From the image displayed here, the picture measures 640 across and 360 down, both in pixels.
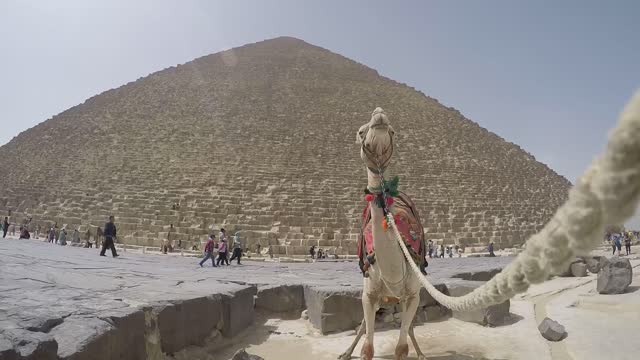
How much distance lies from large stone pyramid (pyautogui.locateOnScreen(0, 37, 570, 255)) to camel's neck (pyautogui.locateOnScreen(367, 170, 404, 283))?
16759 millimetres

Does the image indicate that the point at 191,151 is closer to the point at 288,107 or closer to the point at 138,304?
the point at 288,107

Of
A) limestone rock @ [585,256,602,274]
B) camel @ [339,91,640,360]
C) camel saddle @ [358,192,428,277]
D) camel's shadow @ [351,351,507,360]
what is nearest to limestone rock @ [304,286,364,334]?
camel's shadow @ [351,351,507,360]

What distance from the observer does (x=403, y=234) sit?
306cm

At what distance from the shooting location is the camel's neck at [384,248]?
106 inches

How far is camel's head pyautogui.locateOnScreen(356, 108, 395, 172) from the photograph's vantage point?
2.64 metres

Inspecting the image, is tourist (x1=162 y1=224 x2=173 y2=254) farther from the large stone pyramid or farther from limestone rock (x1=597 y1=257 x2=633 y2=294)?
limestone rock (x1=597 y1=257 x2=633 y2=294)

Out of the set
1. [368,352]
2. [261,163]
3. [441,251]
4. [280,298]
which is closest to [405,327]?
[368,352]

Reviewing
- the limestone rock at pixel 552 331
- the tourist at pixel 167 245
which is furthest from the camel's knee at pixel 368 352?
the tourist at pixel 167 245

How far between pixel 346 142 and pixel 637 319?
33.6 m

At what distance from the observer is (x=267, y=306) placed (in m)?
4.77

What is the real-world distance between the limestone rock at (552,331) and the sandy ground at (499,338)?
0.05 metres

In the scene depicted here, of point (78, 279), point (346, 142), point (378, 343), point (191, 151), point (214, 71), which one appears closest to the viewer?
point (378, 343)

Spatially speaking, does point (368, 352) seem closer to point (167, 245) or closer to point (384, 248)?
point (384, 248)

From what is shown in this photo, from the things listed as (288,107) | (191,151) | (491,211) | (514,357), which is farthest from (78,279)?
(288,107)
